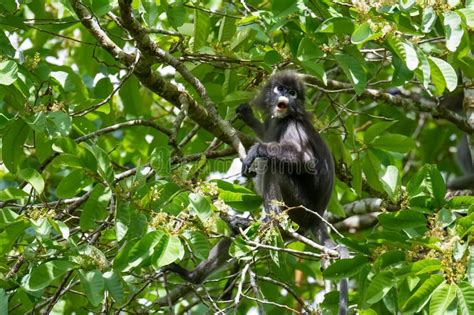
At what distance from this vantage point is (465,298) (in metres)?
2.88

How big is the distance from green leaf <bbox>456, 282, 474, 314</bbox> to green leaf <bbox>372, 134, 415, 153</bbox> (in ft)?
6.73

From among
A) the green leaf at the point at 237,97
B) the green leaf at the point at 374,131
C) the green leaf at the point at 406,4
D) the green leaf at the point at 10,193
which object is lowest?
the green leaf at the point at 374,131

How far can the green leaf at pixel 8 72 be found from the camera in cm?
358

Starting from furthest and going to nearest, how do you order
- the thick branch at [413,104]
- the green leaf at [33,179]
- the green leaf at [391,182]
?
1. the thick branch at [413,104]
2. the green leaf at [391,182]
3. the green leaf at [33,179]

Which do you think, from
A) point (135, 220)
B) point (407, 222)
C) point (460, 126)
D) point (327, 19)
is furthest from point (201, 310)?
point (460, 126)

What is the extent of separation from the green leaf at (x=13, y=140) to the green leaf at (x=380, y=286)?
6.04ft

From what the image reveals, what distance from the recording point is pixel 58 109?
3.78 metres

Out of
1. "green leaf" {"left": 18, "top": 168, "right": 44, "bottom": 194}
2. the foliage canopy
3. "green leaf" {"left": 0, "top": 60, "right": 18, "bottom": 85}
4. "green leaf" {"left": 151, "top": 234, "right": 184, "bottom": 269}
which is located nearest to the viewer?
"green leaf" {"left": 151, "top": 234, "right": 184, "bottom": 269}

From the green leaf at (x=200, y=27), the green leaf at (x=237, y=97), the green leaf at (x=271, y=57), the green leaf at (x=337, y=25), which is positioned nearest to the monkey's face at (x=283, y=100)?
the green leaf at (x=237, y=97)

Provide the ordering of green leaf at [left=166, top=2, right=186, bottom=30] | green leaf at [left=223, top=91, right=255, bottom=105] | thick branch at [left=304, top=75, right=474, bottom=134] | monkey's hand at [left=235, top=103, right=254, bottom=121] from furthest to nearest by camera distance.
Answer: monkey's hand at [left=235, top=103, right=254, bottom=121] → thick branch at [left=304, top=75, right=474, bottom=134] → green leaf at [left=223, top=91, right=255, bottom=105] → green leaf at [left=166, top=2, right=186, bottom=30]

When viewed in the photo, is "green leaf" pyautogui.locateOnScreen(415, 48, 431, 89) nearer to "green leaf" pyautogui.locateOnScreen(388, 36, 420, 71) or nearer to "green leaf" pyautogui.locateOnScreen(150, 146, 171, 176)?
"green leaf" pyautogui.locateOnScreen(388, 36, 420, 71)

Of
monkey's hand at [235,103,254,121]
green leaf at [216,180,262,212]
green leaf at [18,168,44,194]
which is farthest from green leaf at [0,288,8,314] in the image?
monkey's hand at [235,103,254,121]

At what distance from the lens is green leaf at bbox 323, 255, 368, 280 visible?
11.3ft

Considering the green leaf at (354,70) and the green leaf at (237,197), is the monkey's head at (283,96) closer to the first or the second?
the green leaf at (354,70)
